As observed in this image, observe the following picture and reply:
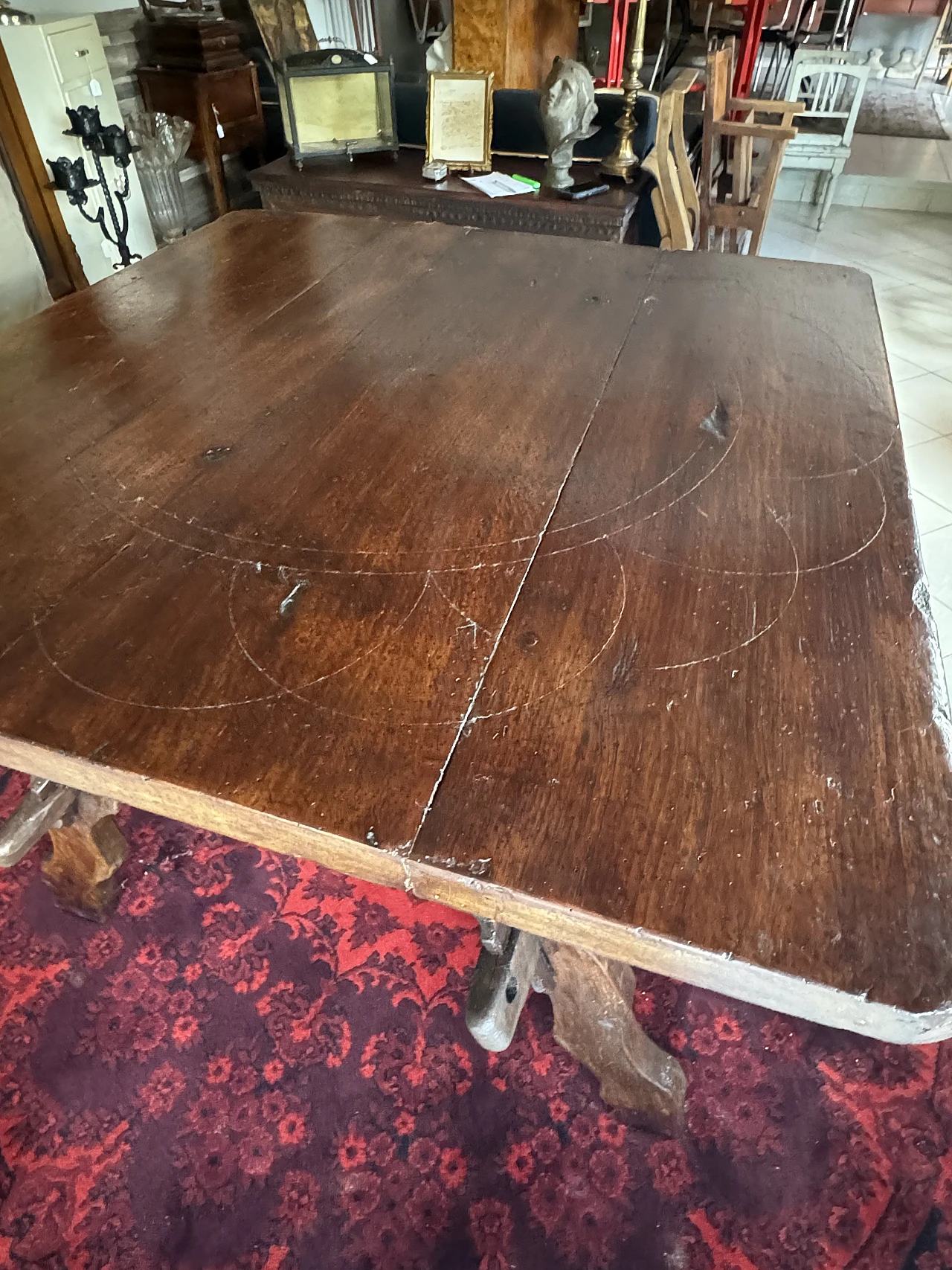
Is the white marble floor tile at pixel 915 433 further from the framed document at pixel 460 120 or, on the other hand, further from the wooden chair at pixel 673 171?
the framed document at pixel 460 120

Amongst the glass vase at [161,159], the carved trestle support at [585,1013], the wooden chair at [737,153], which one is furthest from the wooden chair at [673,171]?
the carved trestle support at [585,1013]

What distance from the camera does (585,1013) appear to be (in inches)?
41.3

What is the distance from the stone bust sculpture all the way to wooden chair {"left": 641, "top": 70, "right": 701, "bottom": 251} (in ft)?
0.82

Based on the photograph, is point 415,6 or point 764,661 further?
point 415,6

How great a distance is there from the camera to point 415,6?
4949mm

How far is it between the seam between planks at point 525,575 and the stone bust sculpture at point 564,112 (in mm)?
1397

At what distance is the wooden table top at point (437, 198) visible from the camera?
8.50 ft

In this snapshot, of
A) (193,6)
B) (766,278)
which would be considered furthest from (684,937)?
(193,6)

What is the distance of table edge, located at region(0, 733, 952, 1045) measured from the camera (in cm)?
57

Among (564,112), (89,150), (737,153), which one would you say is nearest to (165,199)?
(89,150)

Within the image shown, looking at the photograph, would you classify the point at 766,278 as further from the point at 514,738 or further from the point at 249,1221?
the point at 249,1221

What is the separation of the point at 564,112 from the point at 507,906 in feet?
8.69

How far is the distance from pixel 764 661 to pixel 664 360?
2.31 ft

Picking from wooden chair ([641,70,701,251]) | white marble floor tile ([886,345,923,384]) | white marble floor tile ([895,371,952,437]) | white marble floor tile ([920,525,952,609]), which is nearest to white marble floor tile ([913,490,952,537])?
white marble floor tile ([920,525,952,609])
